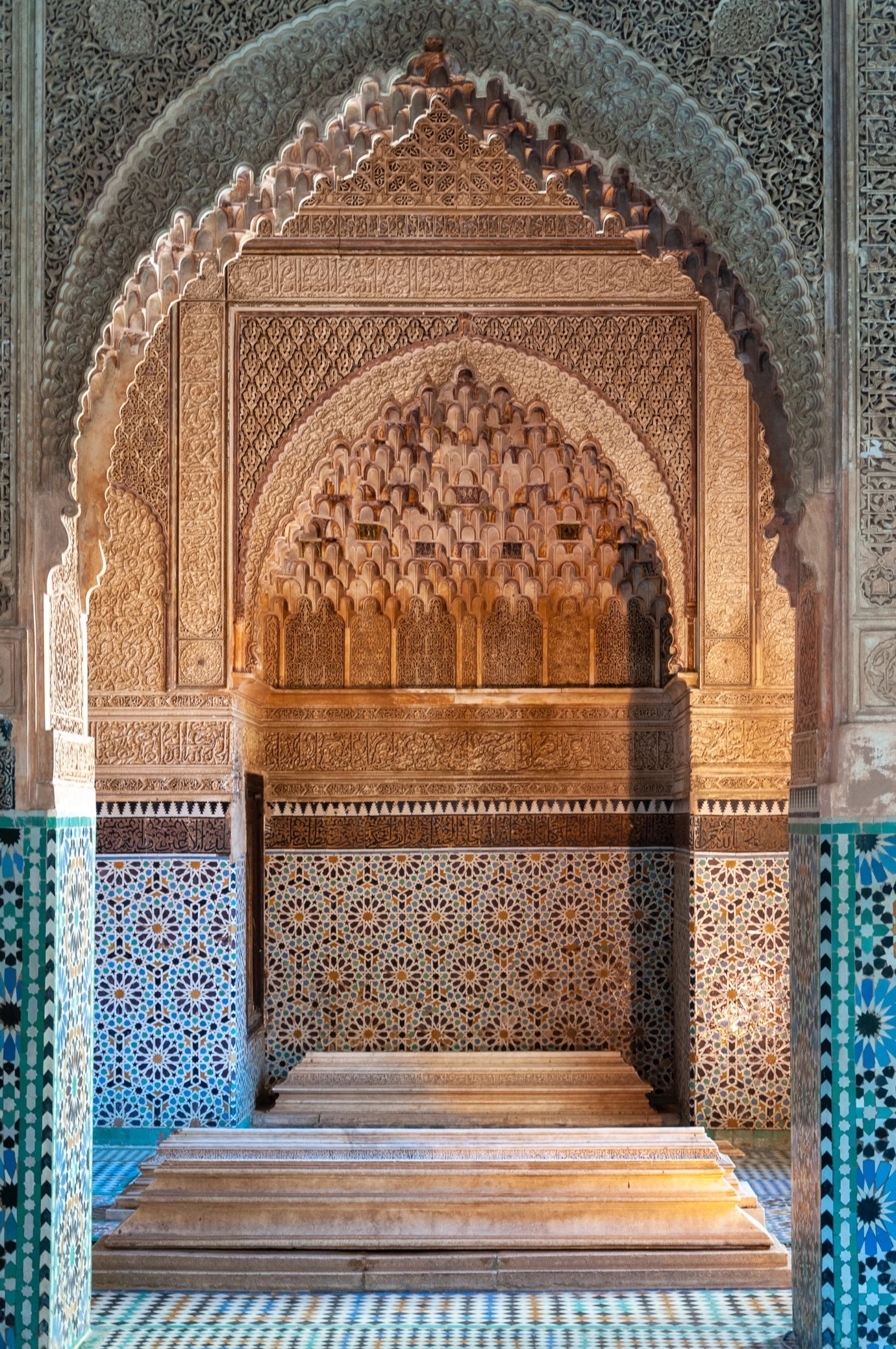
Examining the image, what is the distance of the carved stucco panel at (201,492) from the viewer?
562 cm

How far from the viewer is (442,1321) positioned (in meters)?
3.48

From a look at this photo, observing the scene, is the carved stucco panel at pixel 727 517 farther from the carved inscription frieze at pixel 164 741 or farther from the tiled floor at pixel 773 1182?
the carved inscription frieze at pixel 164 741

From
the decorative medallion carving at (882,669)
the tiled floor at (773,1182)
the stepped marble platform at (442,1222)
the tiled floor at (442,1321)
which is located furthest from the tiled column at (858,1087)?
the tiled floor at (773,1182)

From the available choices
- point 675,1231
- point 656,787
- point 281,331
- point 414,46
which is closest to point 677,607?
point 656,787

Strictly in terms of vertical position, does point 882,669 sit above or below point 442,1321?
above

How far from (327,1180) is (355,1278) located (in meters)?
0.45

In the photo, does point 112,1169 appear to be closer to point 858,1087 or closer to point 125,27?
point 858,1087

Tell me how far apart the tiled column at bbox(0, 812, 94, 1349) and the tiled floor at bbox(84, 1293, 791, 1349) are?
0.34 m

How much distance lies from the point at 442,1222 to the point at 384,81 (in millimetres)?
2946

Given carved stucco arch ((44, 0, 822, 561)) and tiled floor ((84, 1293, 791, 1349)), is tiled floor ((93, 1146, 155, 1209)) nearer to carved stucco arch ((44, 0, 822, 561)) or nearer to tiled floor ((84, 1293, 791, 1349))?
tiled floor ((84, 1293, 791, 1349))

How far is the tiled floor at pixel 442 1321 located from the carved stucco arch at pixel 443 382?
2715 mm

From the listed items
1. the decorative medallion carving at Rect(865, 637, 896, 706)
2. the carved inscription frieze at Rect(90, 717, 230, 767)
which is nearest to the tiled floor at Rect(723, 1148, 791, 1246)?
the decorative medallion carving at Rect(865, 637, 896, 706)

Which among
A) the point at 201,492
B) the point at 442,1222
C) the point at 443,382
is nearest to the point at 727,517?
the point at 443,382

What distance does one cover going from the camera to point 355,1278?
3734 mm
